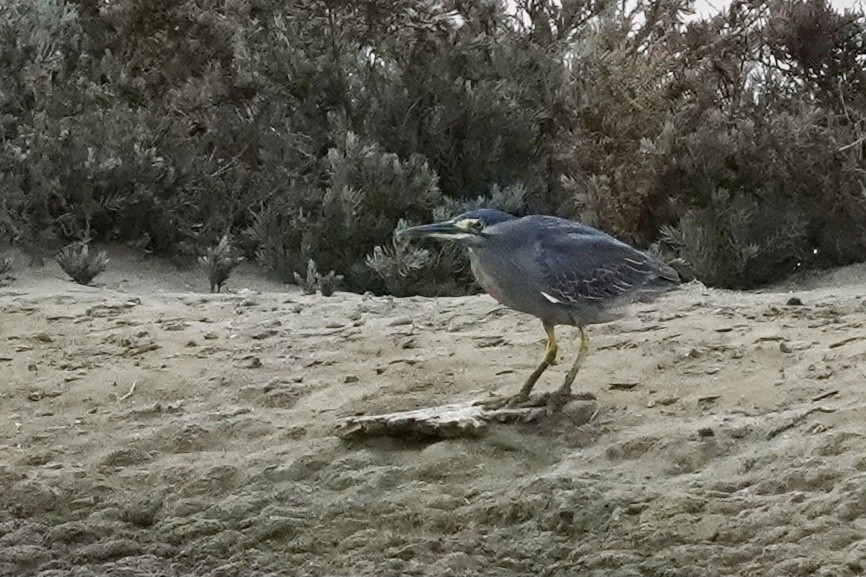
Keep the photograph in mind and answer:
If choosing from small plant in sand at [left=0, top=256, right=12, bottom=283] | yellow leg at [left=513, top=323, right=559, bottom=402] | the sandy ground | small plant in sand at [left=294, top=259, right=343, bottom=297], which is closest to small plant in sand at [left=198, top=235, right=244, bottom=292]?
small plant in sand at [left=294, top=259, right=343, bottom=297]

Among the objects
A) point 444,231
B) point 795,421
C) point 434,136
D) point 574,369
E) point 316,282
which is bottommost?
point 795,421

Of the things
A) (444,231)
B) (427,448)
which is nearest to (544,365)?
(427,448)

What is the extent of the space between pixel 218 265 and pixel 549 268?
123 inches

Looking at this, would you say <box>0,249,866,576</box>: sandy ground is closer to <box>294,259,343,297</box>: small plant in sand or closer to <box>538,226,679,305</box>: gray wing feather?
<box>538,226,679,305</box>: gray wing feather

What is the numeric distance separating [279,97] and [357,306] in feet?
10.9

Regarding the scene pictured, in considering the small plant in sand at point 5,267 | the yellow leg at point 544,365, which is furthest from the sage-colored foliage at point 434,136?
the yellow leg at point 544,365

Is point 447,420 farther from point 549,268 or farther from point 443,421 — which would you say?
point 549,268

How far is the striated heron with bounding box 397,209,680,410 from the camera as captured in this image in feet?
11.2

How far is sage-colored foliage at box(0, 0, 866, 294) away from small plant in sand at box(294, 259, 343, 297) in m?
0.29

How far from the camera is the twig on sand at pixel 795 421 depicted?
3.25m

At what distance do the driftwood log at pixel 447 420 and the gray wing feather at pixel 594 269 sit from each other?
0.36 metres

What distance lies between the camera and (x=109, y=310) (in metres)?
5.03

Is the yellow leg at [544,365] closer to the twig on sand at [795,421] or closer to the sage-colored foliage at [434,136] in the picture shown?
the twig on sand at [795,421]

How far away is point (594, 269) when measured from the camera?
351cm
